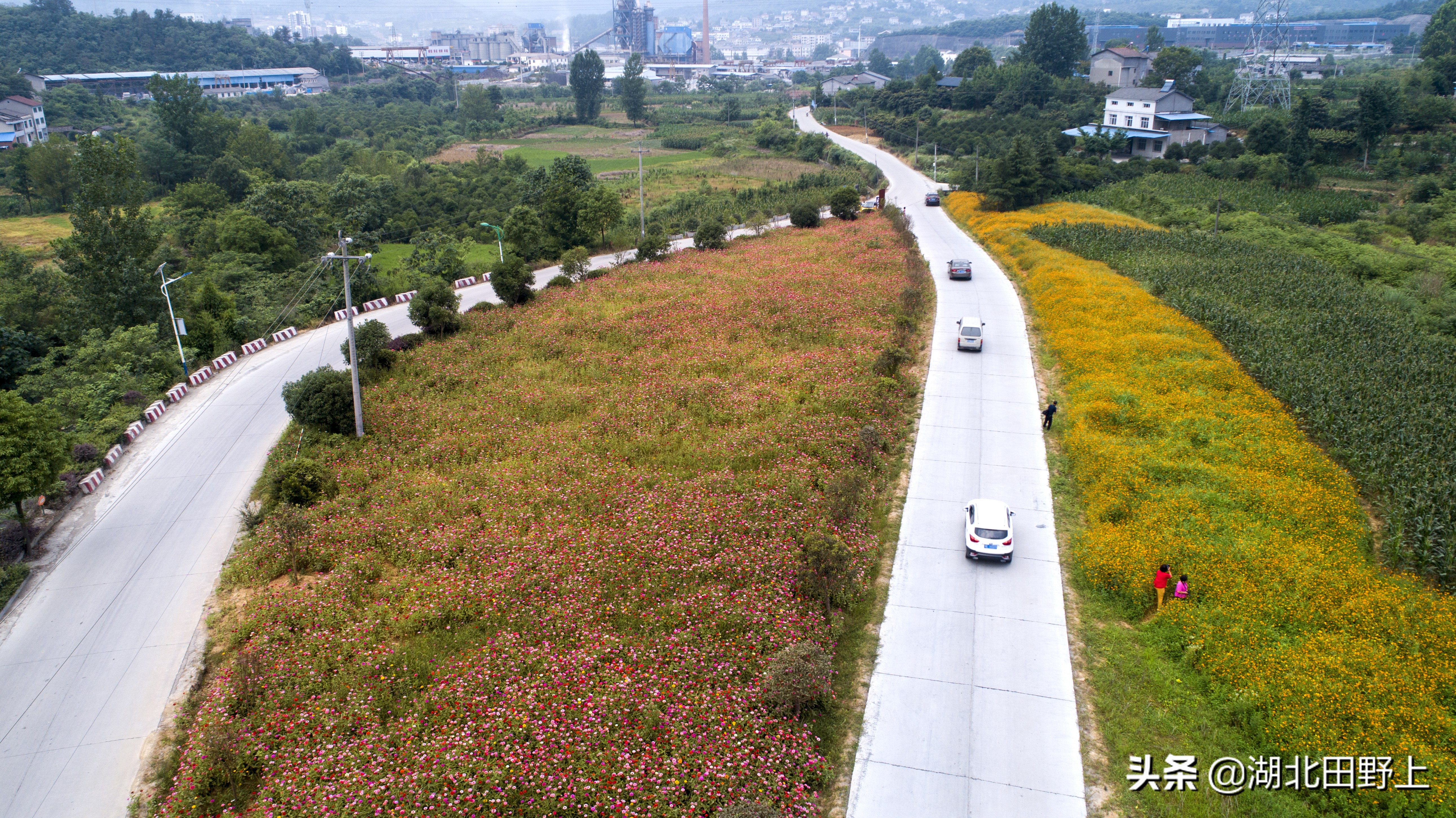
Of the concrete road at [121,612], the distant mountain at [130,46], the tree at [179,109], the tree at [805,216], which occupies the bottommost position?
the concrete road at [121,612]

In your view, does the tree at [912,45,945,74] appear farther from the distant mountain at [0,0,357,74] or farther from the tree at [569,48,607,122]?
the distant mountain at [0,0,357,74]

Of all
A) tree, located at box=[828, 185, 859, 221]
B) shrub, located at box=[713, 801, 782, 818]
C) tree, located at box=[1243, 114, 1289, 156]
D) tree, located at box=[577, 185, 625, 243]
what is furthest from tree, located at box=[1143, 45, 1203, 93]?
shrub, located at box=[713, 801, 782, 818]

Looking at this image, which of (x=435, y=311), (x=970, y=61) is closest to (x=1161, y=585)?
(x=435, y=311)

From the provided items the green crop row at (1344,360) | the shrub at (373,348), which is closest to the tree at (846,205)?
the green crop row at (1344,360)

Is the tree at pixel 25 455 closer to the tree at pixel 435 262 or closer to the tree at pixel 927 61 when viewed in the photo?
the tree at pixel 435 262

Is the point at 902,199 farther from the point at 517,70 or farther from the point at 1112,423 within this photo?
the point at 517,70

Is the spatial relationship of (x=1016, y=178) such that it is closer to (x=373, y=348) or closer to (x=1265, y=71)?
(x=373, y=348)
